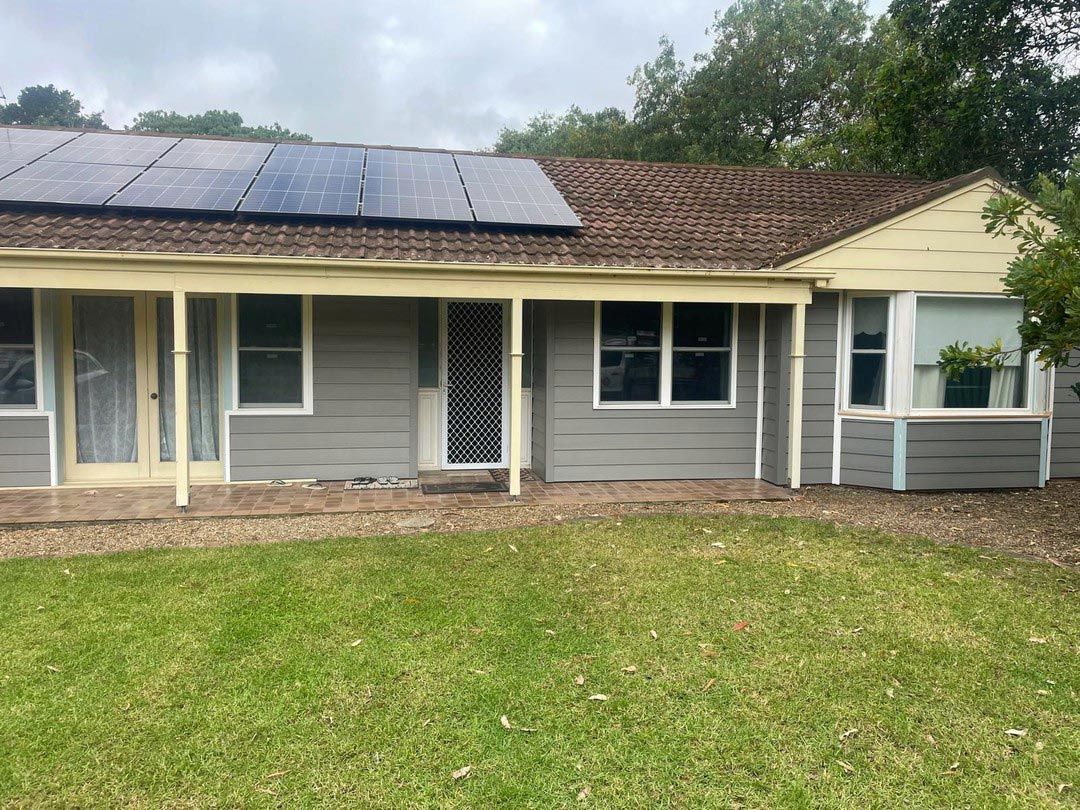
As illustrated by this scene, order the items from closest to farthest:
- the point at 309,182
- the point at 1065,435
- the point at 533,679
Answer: the point at 533,679 → the point at 309,182 → the point at 1065,435

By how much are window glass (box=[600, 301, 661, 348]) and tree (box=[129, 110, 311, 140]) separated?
40.4 meters

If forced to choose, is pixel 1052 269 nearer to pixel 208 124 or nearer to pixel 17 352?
pixel 17 352

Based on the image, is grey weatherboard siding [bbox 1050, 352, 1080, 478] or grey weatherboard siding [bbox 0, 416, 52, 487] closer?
grey weatherboard siding [bbox 0, 416, 52, 487]

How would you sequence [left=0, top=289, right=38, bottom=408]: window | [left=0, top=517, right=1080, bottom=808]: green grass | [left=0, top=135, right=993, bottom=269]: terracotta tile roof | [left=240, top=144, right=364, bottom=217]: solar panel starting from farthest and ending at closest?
[left=240, top=144, right=364, bottom=217]: solar panel
[left=0, top=289, right=38, bottom=408]: window
[left=0, top=135, right=993, bottom=269]: terracotta tile roof
[left=0, top=517, right=1080, bottom=808]: green grass

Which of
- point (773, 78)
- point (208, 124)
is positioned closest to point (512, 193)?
point (773, 78)

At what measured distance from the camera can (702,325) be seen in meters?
8.82

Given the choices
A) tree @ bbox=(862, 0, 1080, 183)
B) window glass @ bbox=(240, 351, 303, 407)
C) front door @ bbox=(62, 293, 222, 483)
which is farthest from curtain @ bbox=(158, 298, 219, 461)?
tree @ bbox=(862, 0, 1080, 183)

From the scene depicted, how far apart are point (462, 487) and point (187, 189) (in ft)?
15.3

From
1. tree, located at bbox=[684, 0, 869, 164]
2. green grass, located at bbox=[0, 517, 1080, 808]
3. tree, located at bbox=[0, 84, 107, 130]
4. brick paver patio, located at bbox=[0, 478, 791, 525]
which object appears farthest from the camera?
tree, located at bbox=[0, 84, 107, 130]

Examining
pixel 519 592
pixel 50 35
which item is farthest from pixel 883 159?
pixel 50 35

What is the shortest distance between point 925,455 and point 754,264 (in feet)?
10.3

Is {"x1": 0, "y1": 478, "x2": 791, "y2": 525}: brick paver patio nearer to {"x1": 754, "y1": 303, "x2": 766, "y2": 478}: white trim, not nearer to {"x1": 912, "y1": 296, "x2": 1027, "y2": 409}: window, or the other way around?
{"x1": 754, "y1": 303, "x2": 766, "y2": 478}: white trim

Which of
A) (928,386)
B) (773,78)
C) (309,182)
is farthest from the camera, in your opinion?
(773,78)

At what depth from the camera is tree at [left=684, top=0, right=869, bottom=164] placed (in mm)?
24047
